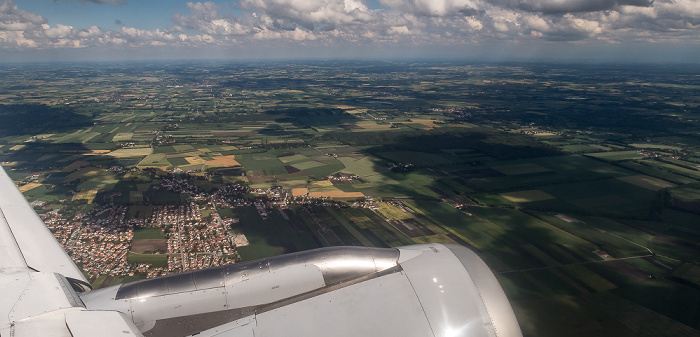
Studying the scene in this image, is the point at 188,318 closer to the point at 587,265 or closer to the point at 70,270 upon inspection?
the point at 70,270

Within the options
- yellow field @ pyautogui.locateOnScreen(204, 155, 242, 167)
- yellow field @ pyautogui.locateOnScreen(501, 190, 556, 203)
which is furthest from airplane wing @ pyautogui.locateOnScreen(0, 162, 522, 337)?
yellow field @ pyautogui.locateOnScreen(204, 155, 242, 167)

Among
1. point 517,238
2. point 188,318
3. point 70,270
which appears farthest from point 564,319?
point 70,270

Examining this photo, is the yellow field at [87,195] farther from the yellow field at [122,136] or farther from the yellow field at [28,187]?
the yellow field at [122,136]

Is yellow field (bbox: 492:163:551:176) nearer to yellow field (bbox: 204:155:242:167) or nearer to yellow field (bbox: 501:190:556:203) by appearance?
yellow field (bbox: 501:190:556:203)

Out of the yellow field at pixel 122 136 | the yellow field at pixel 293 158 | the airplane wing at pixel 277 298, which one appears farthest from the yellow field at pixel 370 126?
the airplane wing at pixel 277 298

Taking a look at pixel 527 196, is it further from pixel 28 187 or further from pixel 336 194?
pixel 28 187

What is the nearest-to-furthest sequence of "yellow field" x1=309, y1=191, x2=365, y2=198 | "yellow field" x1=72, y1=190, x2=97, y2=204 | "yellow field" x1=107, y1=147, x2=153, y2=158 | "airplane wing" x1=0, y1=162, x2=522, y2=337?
"airplane wing" x1=0, y1=162, x2=522, y2=337 → "yellow field" x1=72, y1=190, x2=97, y2=204 → "yellow field" x1=309, y1=191, x2=365, y2=198 → "yellow field" x1=107, y1=147, x2=153, y2=158
